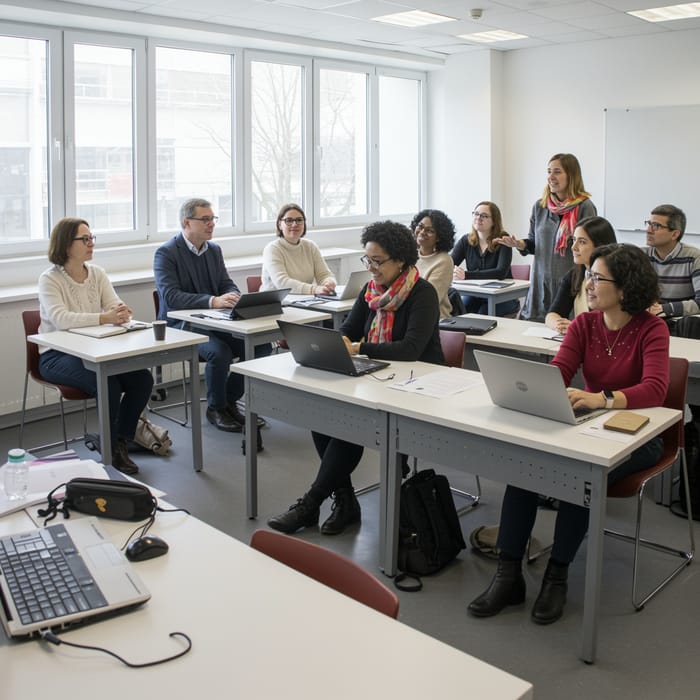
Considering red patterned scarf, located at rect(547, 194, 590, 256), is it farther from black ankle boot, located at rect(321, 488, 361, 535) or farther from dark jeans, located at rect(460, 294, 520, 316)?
black ankle boot, located at rect(321, 488, 361, 535)

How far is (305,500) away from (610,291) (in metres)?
1.57

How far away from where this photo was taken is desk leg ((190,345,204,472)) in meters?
4.40

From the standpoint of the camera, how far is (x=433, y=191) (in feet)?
30.3

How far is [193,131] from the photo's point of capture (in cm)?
692

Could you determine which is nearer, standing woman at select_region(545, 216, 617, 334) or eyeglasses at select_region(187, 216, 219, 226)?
standing woman at select_region(545, 216, 617, 334)

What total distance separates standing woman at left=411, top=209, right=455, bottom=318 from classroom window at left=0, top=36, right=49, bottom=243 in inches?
110

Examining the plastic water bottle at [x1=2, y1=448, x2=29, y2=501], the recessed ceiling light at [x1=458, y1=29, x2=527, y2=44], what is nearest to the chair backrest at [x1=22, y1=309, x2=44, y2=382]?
the plastic water bottle at [x1=2, y1=448, x2=29, y2=501]

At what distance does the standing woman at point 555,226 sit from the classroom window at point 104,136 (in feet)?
10.2

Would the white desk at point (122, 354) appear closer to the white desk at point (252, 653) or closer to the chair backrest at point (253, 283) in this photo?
the chair backrest at point (253, 283)

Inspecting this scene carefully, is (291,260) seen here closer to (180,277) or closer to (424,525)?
(180,277)

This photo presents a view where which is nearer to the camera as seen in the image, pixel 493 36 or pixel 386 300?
pixel 386 300

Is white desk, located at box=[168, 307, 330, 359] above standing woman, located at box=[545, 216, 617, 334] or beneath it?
beneath

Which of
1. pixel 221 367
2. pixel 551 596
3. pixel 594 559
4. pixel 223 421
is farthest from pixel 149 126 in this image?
pixel 594 559

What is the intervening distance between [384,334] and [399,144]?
220 inches
